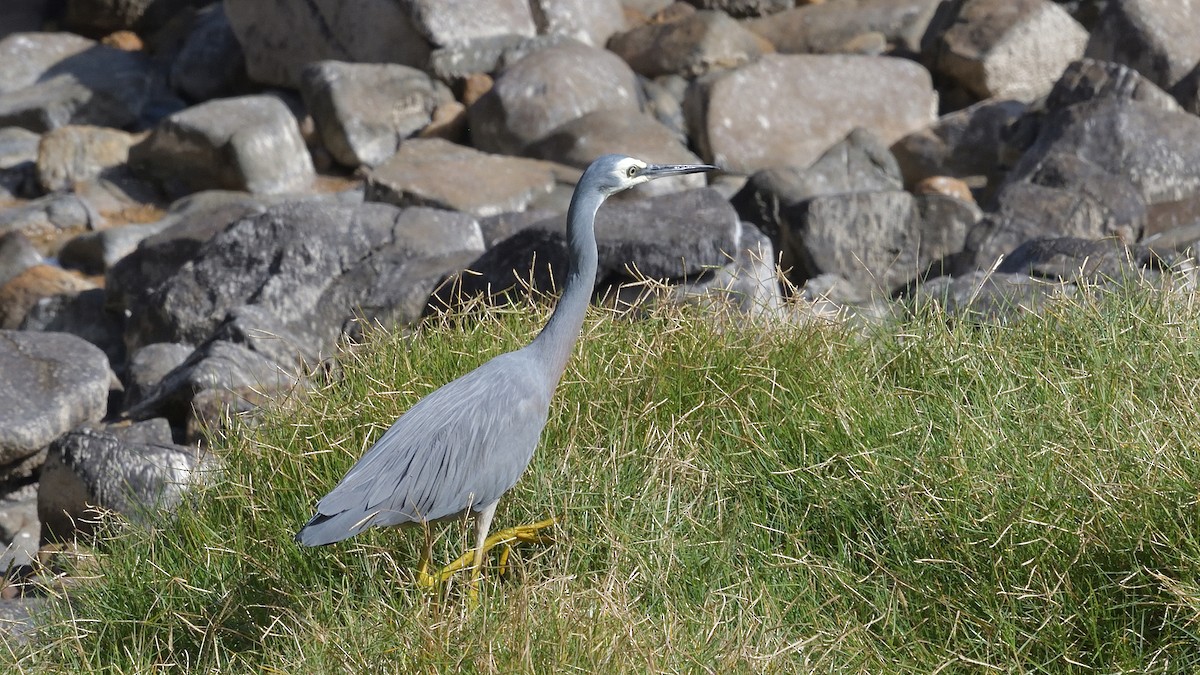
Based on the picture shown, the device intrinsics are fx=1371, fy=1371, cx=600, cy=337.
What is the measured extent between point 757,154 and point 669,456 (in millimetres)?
8930

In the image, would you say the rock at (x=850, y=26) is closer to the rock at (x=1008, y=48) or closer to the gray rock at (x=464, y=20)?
the rock at (x=1008, y=48)

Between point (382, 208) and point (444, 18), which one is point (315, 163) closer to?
point (444, 18)

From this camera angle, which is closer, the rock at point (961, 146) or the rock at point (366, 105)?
the rock at point (961, 146)

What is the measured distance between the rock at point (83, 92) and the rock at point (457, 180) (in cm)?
485

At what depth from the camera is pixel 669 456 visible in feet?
13.9

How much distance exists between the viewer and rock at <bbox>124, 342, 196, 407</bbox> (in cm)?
737

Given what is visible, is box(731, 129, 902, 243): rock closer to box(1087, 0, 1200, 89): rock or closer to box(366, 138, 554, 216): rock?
box(366, 138, 554, 216): rock

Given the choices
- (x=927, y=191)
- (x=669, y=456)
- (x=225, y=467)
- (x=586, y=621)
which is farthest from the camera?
(x=927, y=191)

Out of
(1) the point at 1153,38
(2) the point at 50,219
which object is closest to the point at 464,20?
(2) the point at 50,219

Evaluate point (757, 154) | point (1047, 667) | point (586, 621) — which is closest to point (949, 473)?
point (1047, 667)

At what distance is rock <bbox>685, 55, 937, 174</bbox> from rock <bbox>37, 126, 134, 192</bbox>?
224 inches

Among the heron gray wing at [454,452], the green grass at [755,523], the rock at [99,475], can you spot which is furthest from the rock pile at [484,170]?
the heron gray wing at [454,452]

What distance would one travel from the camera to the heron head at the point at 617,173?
4.06 m

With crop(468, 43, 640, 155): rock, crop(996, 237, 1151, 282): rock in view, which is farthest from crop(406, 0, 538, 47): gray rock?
crop(996, 237, 1151, 282): rock
